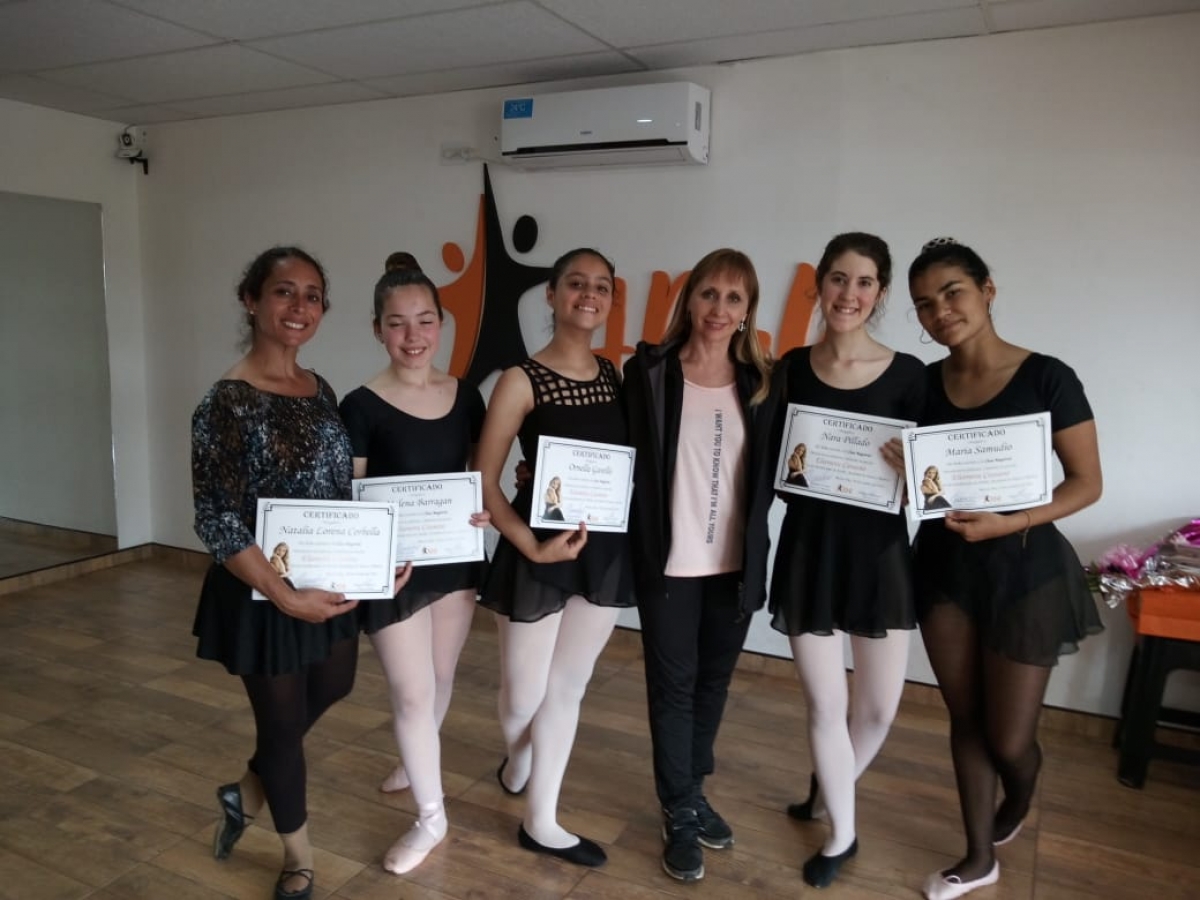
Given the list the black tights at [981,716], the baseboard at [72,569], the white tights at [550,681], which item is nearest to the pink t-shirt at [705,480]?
the white tights at [550,681]

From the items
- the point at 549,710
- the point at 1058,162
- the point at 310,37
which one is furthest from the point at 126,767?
the point at 1058,162

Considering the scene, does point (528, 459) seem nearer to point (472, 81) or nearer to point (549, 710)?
point (549, 710)

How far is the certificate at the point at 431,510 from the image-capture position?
198 cm

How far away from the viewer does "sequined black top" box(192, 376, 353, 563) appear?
5.82 feet

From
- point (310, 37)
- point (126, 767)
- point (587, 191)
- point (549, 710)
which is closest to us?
point (549, 710)

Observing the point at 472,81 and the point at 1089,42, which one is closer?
the point at 1089,42

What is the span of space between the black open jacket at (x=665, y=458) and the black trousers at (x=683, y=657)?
0.06 m

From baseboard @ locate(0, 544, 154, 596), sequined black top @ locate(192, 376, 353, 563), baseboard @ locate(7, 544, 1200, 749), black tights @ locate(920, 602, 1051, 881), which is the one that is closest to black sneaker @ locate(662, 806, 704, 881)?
black tights @ locate(920, 602, 1051, 881)

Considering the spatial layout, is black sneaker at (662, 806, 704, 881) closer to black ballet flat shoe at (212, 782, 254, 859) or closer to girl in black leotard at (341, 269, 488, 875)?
girl in black leotard at (341, 269, 488, 875)

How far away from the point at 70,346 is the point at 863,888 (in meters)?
4.95

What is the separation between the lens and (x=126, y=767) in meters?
2.76

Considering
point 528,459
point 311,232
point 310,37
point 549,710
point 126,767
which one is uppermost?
point 310,37

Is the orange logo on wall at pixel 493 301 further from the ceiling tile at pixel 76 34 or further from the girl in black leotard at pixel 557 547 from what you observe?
the girl in black leotard at pixel 557 547

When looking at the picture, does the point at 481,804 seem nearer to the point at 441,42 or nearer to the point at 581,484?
the point at 581,484
